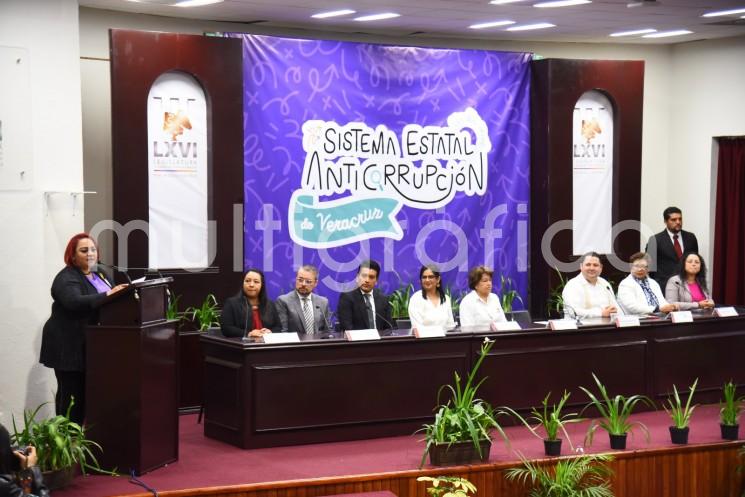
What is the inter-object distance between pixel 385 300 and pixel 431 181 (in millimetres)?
2437

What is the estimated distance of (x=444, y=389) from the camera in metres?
6.82

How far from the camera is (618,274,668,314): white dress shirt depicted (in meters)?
7.93

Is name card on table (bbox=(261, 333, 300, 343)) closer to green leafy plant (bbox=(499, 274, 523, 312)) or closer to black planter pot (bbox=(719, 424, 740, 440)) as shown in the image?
black planter pot (bbox=(719, 424, 740, 440))

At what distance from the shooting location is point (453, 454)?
591cm

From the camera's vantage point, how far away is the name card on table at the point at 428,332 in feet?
22.0

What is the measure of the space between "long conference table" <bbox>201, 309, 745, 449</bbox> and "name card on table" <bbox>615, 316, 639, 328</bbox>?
0.17 feet

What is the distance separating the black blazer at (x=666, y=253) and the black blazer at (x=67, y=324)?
17.9 feet

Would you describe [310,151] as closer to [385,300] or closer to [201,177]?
[201,177]

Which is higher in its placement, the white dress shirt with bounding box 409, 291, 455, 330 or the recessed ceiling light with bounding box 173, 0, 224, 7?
the recessed ceiling light with bounding box 173, 0, 224, 7

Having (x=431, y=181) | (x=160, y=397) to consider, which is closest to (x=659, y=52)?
(x=431, y=181)

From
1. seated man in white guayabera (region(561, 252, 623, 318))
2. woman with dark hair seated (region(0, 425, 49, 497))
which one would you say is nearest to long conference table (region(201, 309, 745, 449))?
seated man in white guayabera (region(561, 252, 623, 318))

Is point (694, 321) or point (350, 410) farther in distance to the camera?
point (694, 321)

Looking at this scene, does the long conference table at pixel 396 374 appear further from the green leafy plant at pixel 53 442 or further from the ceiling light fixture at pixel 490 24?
the ceiling light fixture at pixel 490 24

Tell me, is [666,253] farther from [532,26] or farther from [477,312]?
[477,312]
